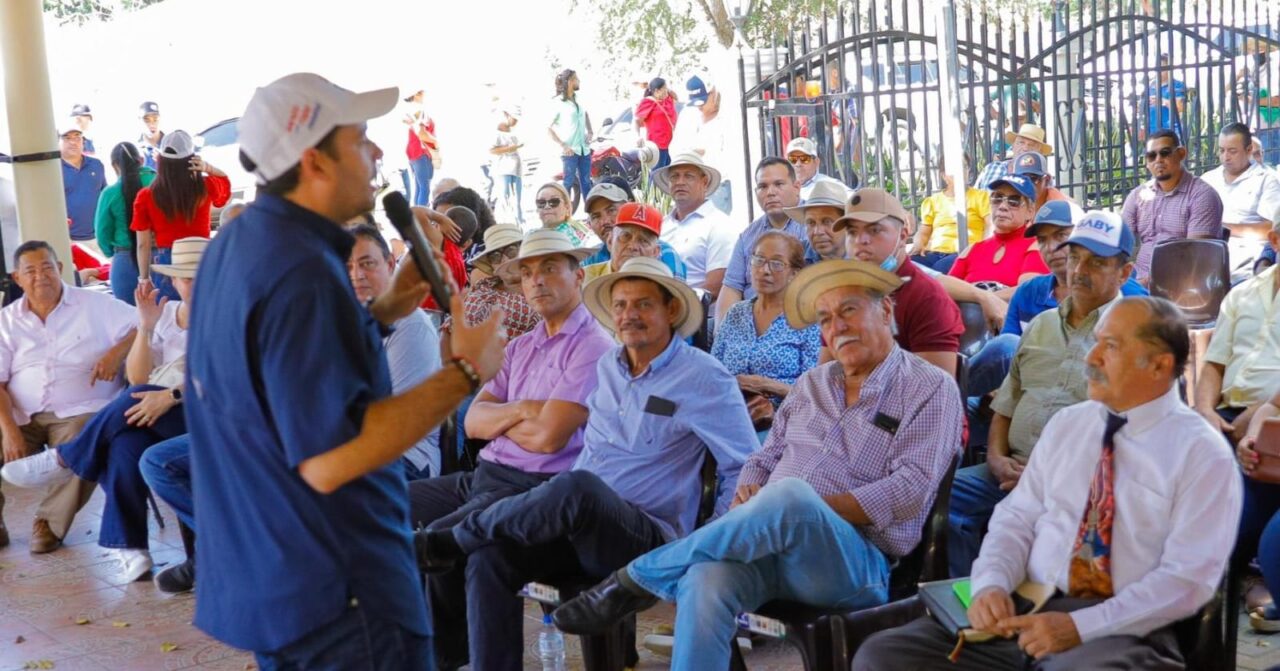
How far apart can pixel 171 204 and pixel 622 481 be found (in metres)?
5.43

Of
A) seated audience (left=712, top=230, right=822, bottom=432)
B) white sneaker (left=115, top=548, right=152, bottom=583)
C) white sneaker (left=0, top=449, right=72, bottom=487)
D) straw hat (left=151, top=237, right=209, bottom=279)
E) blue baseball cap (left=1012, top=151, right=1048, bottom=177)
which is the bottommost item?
white sneaker (left=115, top=548, right=152, bottom=583)

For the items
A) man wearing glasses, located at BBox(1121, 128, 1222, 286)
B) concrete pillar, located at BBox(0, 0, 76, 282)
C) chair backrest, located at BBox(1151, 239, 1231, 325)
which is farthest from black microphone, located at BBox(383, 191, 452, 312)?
concrete pillar, located at BBox(0, 0, 76, 282)

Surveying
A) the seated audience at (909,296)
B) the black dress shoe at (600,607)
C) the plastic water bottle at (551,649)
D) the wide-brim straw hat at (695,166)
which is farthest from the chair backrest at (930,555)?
the wide-brim straw hat at (695,166)

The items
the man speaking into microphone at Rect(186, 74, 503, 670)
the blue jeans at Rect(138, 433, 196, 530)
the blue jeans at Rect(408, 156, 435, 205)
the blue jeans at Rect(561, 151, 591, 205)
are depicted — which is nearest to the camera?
the man speaking into microphone at Rect(186, 74, 503, 670)

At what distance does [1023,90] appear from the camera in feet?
38.0

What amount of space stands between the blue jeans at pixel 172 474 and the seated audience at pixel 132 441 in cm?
29

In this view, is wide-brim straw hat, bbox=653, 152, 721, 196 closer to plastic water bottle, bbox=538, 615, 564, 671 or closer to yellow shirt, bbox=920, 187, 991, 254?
yellow shirt, bbox=920, 187, 991, 254

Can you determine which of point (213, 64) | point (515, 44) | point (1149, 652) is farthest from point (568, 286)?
point (515, 44)

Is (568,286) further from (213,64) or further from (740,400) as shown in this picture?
(213,64)

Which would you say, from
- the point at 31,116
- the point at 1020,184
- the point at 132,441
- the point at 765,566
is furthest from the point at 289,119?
the point at 31,116

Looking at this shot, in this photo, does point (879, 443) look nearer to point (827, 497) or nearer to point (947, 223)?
point (827, 497)

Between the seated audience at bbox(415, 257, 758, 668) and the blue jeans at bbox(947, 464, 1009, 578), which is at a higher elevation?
the seated audience at bbox(415, 257, 758, 668)

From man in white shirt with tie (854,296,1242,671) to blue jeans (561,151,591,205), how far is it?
12809 mm

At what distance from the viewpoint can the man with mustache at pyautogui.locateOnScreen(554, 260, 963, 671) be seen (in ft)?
12.0
